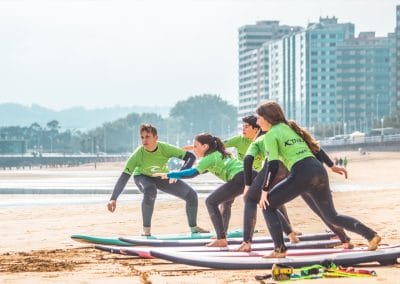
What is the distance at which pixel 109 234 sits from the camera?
17406 millimetres

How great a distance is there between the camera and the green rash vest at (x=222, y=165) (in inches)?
516

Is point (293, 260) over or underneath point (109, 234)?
over

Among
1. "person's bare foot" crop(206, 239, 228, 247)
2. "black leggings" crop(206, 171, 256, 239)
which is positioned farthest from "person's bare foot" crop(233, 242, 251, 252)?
"black leggings" crop(206, 171, 256, 239)

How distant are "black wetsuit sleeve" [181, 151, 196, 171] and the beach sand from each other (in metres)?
1.84

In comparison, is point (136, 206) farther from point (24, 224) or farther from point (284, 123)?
point (284, 123)

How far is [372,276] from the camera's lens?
10.1 metres

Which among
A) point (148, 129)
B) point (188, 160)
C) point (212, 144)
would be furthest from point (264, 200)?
point (148, 129)

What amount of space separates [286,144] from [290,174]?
334 mm

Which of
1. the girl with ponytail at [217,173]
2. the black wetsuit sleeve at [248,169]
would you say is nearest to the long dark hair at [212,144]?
the girl with ponytail at [217,173]

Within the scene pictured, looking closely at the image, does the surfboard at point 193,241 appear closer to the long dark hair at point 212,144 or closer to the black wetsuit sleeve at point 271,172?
the long dark hair at point 212,144

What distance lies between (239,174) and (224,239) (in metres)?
0.85

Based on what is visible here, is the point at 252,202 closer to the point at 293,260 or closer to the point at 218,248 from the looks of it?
the point at 218,248

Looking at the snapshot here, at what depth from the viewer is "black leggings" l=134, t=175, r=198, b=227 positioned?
1479 centimetres

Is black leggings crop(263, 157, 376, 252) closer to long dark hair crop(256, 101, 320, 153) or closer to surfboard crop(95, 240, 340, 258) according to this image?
long dark hair crop(256, 101, 320, 153)
